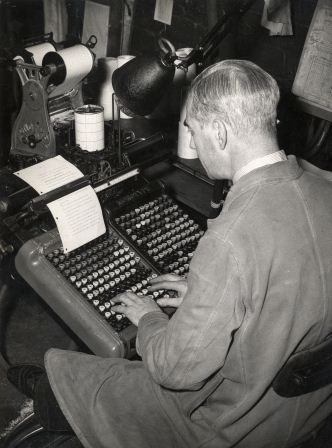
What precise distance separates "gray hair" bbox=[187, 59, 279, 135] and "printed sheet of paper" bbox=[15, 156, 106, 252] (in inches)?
24.8

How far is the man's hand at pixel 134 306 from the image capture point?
1.48 meters

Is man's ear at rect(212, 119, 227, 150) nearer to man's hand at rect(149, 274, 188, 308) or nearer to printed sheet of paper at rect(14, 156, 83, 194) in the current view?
man's hand at rect(149, 274, 188, 308)

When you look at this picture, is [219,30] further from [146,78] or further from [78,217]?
[78,217]

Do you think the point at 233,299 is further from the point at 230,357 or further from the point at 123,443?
the point at 123,443

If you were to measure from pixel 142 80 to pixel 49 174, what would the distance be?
1.49 feet

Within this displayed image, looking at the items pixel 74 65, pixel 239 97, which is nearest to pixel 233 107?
pixel 239 97

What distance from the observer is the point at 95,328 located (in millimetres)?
1500

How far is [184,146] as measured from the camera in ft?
8.20

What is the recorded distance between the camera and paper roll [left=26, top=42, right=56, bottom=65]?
1.94 meters

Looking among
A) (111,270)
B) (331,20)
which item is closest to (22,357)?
(111,270)

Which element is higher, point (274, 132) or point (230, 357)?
point (274, 132)

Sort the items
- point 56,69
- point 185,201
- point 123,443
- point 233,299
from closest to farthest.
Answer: point 233,299
point 123,443
point 56,69
point 185,201

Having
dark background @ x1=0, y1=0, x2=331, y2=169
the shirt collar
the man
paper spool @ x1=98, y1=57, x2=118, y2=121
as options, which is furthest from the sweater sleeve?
paper spool @ x1=98, y1=57, x2=118, y2=121

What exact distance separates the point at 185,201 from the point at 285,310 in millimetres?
1044
